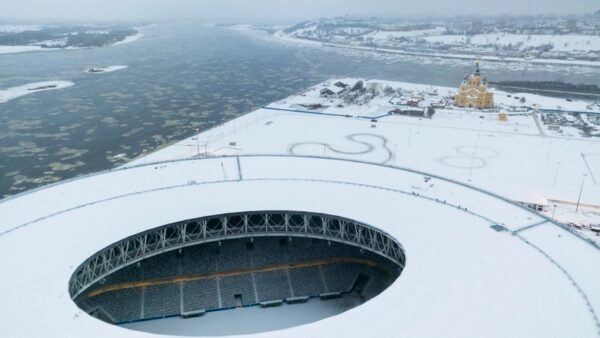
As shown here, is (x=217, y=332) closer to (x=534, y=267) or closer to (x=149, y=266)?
(x=149, y=266)

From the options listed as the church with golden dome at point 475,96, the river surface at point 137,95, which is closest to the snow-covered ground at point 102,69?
the river surface at point 137,95

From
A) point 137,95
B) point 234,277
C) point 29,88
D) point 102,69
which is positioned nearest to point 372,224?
point 234,277

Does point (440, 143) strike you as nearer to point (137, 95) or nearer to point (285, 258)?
point (285, 258)

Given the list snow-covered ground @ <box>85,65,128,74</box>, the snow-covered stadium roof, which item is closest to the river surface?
snow-covered ground @ <box>85,65,128,74</box>

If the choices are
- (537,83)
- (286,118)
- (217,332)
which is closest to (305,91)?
(286,118)

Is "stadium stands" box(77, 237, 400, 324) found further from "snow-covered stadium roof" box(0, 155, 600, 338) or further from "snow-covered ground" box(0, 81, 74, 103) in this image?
"snow-covered ground" box(0, 81, 74, 103)

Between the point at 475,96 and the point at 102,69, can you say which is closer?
the point at 475,96
